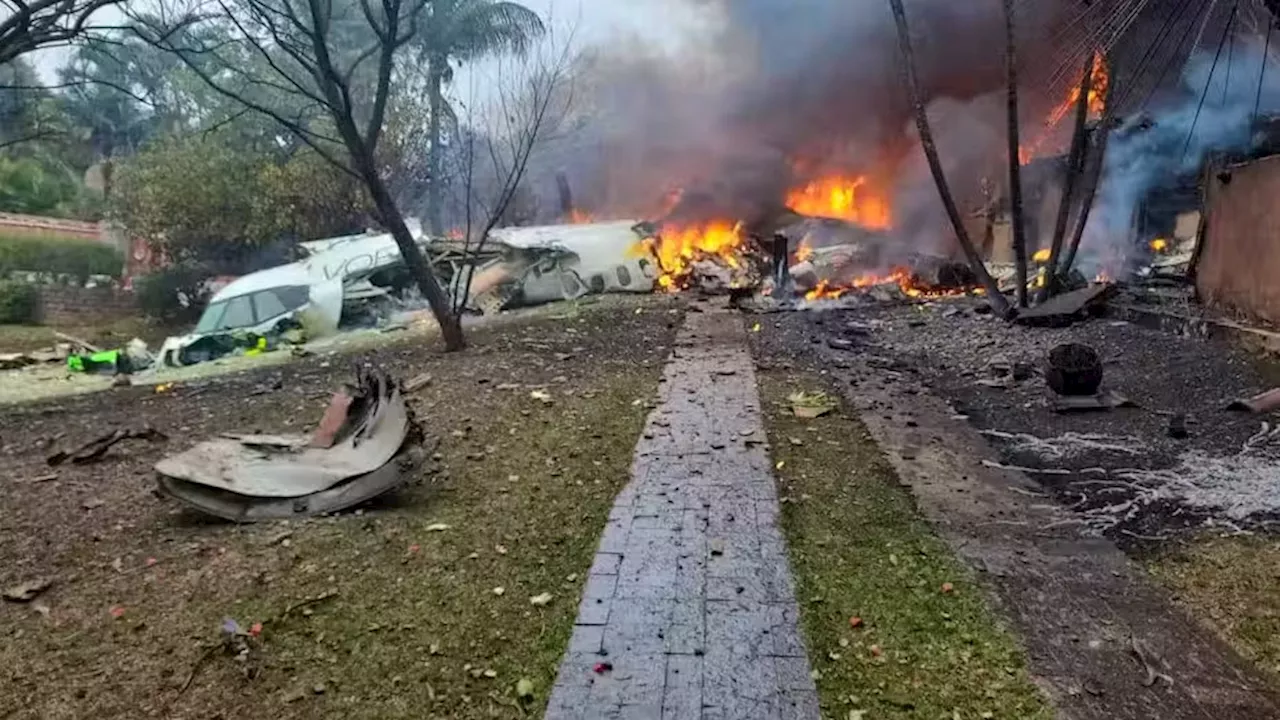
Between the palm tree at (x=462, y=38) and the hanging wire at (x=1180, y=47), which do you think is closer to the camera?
the hanging wire at (x=1180, y=47)

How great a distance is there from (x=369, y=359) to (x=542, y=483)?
6.15 m

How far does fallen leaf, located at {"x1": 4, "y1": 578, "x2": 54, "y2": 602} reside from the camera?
3449 mm

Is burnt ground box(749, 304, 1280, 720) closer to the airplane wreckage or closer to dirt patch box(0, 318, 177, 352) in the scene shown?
the airplane wreckage

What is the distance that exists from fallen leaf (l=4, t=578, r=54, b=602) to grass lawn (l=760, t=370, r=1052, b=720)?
10.2ft

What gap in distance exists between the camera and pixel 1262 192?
27.6 feet

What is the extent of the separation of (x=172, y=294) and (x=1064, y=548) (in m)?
21.0

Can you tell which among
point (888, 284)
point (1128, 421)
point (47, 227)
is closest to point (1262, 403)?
point (1128, 421)

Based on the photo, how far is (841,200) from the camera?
910 inches

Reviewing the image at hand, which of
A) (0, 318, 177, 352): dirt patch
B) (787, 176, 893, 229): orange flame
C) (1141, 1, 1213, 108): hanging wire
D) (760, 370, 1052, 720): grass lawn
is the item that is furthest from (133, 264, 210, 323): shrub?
(1141, 1, 1213, 108): hanging wire

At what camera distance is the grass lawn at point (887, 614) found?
2707 millimetres

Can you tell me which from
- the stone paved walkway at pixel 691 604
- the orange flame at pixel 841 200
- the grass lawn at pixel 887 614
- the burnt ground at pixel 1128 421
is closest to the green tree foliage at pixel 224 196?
the orange flame at pixel 841 200

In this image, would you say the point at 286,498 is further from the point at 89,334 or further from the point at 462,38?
the point at 462,38

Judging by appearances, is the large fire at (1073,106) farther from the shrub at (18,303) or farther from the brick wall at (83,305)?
the shrub at (18,303)

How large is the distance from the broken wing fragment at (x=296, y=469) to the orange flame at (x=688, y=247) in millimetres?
14217
